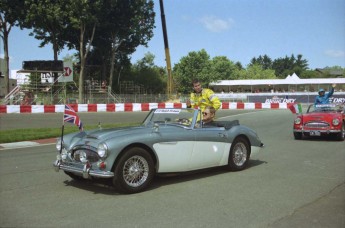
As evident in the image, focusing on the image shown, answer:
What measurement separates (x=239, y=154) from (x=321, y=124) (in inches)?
221

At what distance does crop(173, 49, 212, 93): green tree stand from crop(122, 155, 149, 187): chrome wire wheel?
74.5 m

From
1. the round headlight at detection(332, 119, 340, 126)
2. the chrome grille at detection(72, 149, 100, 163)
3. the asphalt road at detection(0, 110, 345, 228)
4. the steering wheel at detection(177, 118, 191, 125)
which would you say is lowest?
the asphalt road at detection(0, 110, 345, 228)

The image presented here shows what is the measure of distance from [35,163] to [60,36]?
3503cm

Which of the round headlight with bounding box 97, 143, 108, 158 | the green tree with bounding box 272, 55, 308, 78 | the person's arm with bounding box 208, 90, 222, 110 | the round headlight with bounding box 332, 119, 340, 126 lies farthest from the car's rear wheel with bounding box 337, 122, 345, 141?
the green tree with bounding box 272, 55, 308, 78

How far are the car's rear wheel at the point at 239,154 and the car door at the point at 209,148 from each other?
171mm

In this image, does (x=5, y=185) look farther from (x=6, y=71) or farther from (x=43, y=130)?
(x=6, y=71)

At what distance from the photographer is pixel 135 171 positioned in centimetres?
587

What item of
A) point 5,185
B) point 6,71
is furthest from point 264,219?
point 6,71

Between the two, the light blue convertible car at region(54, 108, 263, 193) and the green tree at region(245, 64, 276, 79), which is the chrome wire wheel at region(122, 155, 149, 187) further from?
the green tree at region(245, 64, 276, 79)

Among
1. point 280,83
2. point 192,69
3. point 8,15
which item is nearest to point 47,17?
point 8,15

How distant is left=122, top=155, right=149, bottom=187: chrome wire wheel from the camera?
579 cm

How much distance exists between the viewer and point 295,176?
716 centimetres

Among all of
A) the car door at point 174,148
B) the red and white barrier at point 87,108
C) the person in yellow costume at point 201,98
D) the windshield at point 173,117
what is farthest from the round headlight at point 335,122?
the red and white barrier at point 87,108

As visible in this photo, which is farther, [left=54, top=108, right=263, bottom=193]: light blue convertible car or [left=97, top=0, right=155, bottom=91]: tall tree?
[left=97, top=0, right=155, bottom=91]: tall tree
